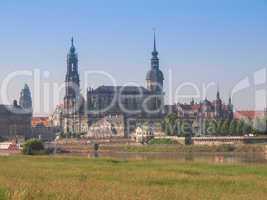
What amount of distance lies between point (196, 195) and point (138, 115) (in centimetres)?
11030

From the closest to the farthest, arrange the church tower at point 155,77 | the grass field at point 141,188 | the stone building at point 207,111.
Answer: the grass field at point 141,188 → the stone building at point 207,111 → the church tower at point 155,77

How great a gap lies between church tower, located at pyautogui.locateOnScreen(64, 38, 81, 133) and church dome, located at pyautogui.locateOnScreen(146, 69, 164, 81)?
47.5 ft

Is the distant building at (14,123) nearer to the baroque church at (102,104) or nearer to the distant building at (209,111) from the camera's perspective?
the baroque church at (102,104)

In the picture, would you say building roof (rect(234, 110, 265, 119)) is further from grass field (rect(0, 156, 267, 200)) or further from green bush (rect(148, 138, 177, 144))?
grass field (rect(0, 156, 267, 200))

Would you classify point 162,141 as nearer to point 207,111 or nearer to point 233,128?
point 233,128

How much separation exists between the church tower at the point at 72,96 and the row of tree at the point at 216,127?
2488cm

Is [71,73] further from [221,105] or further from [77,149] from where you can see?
[77,149]

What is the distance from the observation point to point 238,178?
25.0 m

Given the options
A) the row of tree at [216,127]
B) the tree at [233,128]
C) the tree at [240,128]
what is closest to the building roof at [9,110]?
the row of tree at [216,127]

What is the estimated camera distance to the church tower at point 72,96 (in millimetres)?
131000

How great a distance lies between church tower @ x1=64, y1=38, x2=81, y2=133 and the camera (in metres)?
131

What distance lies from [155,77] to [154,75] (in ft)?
1.49

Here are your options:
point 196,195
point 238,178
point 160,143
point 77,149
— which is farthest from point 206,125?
point 196,195

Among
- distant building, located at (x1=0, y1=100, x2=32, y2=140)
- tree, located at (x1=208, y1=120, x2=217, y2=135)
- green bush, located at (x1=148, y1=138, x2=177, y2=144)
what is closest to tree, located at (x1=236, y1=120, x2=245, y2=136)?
tree, located at (x1=208, y1=120, x2=217, y2=135)
